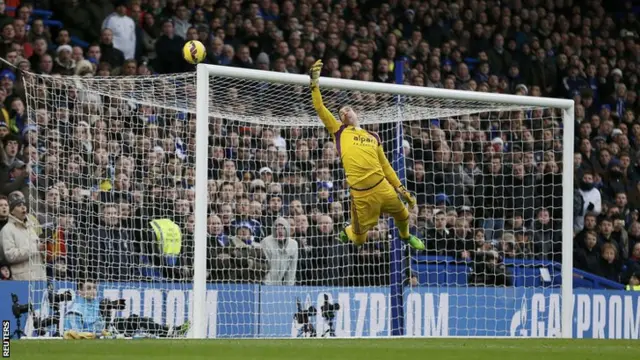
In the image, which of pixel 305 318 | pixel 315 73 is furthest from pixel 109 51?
pixel 315 73

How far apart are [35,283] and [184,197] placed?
253 cm

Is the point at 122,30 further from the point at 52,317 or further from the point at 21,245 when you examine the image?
the point at 52,317

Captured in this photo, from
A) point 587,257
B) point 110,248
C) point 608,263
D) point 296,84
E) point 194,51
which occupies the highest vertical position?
point 194,51

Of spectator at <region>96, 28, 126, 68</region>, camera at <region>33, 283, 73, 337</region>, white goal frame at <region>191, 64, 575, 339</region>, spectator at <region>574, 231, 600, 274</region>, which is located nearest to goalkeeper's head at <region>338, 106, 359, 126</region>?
white goal frame at <region>191, 64, 575, 339</region>

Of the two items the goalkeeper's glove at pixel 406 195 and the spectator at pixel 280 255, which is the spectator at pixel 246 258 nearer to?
the spectator at pixel 280 255

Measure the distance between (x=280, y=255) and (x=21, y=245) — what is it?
11.6 ft

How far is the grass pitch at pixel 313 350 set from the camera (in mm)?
11195

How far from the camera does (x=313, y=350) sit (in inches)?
475

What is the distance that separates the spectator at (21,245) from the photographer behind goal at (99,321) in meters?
0.52

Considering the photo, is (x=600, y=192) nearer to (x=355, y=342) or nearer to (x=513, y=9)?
(x=513, y=9)

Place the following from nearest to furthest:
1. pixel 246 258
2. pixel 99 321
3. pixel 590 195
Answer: pixel 99 321 < pixel 246 258 < pixel 590 195

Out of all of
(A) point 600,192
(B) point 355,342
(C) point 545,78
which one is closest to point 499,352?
(B) point 355,342

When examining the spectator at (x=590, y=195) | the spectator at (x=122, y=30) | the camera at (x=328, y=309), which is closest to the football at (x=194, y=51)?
the camera at (x=328, y=309)

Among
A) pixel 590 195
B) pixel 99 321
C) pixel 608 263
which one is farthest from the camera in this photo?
pixel 590 195
